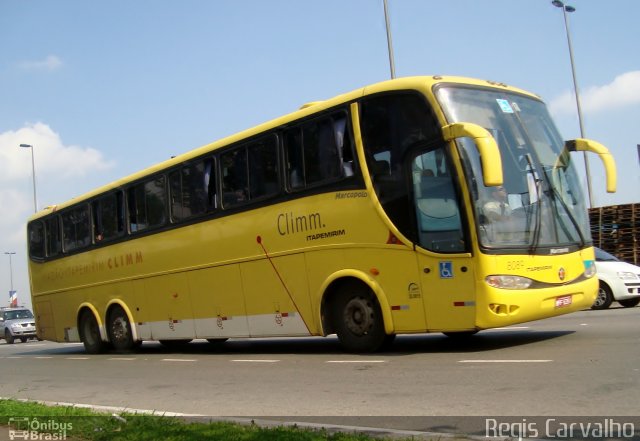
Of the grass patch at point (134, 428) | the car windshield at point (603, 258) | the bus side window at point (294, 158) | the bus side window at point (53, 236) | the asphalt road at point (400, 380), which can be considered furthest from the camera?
the bus side window at point (53, 236)

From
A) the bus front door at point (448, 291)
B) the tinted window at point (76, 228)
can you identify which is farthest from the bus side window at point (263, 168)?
the tinted window at point (76, 228)

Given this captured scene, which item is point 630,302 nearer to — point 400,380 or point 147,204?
point 400,380

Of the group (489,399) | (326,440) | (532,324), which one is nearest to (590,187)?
(532,324)

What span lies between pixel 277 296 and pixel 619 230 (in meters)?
16.8

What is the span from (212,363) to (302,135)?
4.38 metres

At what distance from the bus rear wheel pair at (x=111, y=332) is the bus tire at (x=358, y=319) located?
7107 millimetres

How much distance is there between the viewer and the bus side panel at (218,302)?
12461 mm

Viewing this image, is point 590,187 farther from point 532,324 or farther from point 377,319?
point 377,319

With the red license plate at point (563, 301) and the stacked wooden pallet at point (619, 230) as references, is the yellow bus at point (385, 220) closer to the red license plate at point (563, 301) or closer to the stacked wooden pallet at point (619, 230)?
the red license plate at point (563, 301)

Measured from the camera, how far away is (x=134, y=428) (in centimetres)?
604

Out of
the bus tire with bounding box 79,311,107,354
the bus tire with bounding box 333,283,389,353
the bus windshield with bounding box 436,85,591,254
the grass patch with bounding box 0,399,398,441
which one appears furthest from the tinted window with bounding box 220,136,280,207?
the bus tire with bounding box 79,311,107,354

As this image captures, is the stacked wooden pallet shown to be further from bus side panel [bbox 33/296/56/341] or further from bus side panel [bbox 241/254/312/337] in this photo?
bus side panel [bbox 33/296/56/341]

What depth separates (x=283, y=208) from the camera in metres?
11.2

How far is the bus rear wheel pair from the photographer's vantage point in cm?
1598
